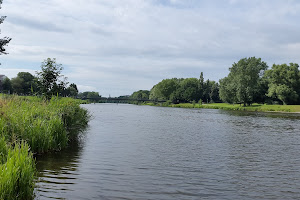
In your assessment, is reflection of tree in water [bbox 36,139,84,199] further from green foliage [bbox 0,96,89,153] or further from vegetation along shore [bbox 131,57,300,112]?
vegetation along shore [bbox 131,57,300,112]

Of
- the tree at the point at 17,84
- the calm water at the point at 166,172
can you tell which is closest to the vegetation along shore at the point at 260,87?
the calm water at the point at 166,172

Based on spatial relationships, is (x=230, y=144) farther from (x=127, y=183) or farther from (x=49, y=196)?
(x=49, y=196)

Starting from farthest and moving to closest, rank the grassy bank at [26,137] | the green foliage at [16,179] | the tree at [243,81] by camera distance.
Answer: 1. the tree at [243,81]
2. the grassy bank at [26,137]
3. the green foliage at [16,179]

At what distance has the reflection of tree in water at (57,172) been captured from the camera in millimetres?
9969

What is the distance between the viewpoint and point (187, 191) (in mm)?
10742

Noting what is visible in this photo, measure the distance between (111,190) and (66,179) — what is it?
2329 mm

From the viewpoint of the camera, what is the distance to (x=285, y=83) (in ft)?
368

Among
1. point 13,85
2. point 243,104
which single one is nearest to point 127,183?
point 243,104

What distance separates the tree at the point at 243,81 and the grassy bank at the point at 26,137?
102 metres

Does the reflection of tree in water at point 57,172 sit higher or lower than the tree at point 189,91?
lower

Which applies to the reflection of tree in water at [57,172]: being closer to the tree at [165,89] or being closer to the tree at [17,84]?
the tree at [17,84]

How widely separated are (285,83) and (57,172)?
118 m

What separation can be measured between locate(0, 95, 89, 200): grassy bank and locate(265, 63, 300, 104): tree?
10194 centimetres

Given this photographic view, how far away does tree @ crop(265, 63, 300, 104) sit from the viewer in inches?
4156
